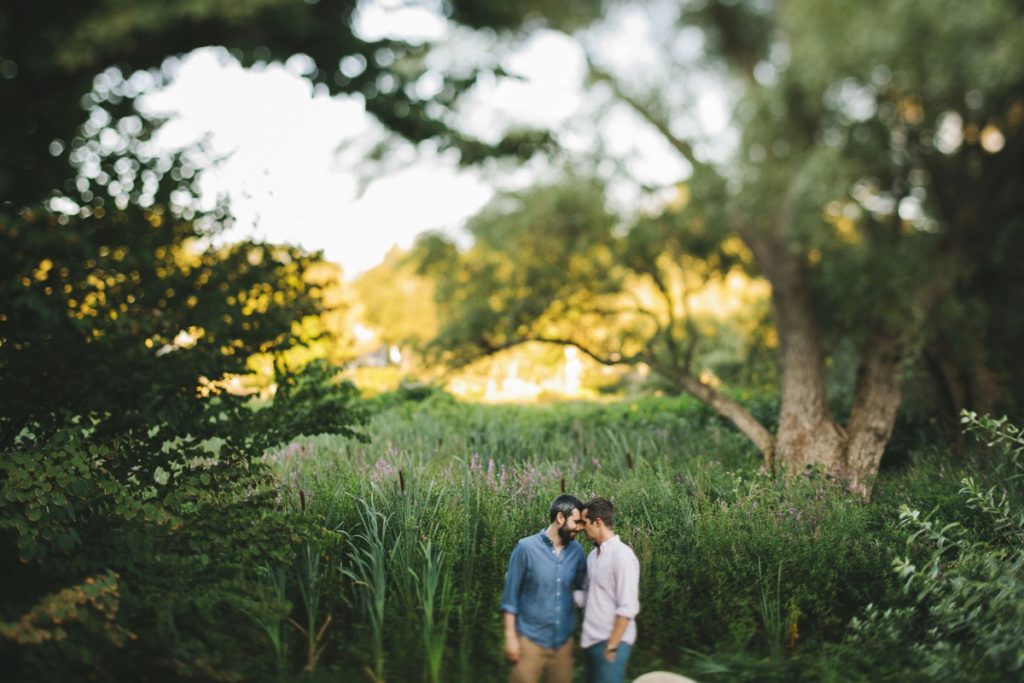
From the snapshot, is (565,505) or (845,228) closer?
(565,505)

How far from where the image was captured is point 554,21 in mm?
11859

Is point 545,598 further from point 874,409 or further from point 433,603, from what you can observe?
point 874,409

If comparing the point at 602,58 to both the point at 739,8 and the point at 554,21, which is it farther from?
the point at 739,8

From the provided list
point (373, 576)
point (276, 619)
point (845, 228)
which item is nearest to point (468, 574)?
point (373, 576)

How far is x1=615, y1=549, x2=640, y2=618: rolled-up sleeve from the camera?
12.3 ft

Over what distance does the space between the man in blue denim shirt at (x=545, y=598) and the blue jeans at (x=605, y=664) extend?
15 centimetres

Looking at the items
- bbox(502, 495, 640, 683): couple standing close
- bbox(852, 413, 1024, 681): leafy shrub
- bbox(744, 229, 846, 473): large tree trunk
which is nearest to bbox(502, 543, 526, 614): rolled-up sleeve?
bbox(502, 495, 640, 683): couple standing close

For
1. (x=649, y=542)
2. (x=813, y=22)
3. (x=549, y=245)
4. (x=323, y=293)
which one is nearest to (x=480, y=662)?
(x=649, y=542)

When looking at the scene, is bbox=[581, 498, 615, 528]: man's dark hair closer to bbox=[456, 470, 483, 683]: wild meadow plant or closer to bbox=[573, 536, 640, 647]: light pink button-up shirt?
bbox=[573, 536, 640, 647]: light pink button-up shirt

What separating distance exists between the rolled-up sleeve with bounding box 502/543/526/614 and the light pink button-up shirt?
0.35 m

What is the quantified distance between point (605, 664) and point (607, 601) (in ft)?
0.96

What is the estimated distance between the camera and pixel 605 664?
3.85 m

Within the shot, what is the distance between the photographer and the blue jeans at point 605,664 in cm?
384

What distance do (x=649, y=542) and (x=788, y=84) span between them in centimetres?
765
